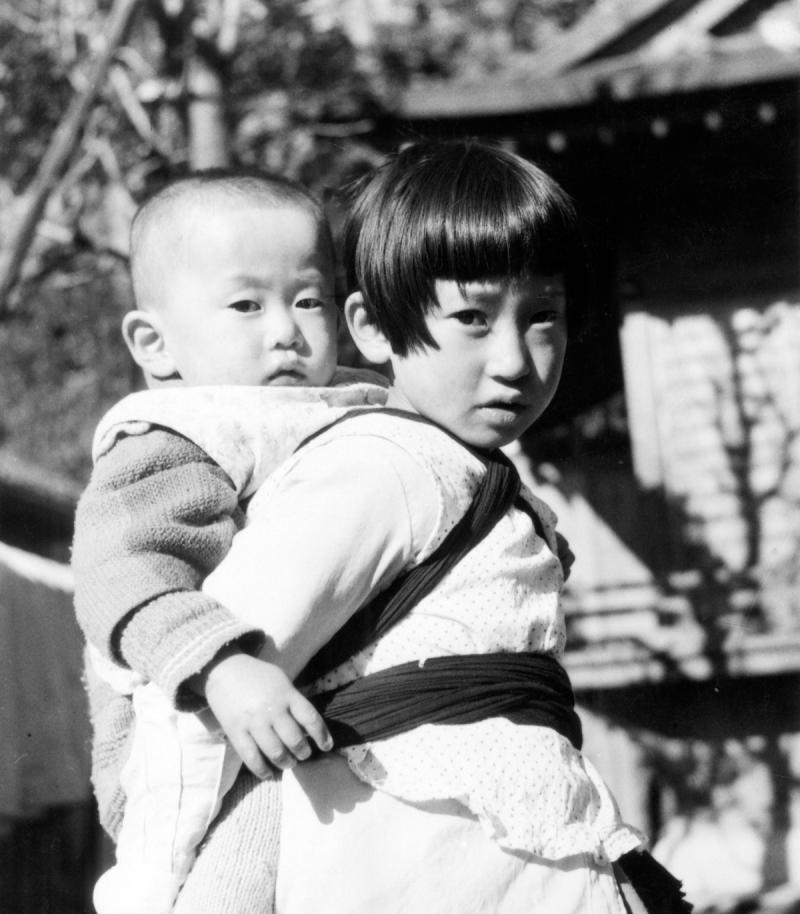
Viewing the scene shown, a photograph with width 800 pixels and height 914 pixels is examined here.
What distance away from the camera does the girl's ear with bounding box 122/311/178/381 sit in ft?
5.53

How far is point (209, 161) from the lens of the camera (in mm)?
5910

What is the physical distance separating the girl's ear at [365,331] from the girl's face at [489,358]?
6cm

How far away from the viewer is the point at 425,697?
123 cm

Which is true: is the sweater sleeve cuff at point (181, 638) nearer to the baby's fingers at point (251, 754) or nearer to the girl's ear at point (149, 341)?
the baby's fingers at point (251, 754)

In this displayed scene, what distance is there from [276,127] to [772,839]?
612 cm

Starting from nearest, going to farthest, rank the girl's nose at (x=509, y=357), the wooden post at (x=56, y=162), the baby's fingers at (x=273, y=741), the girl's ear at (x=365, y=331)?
the baby's fingers at (x=273, y=741)
the girl's nose at (x=509, y=357)
the girl's ear at (x=365, y=331)
the wooden post at (x=56, y=162)

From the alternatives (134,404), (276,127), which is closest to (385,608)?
(134,404)

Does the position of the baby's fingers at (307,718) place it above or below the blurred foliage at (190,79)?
below

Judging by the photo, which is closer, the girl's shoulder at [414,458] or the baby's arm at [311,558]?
the baby's arm at [311,558]

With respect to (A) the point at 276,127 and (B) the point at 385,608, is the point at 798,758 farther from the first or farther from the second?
(A) the point at 276,127

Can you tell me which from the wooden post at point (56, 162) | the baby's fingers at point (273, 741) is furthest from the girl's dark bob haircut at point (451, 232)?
the wooden post at point (56, 162)

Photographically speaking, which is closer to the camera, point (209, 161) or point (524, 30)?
point (209, 161)

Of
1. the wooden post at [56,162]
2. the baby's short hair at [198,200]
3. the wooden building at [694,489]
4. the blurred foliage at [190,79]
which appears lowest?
the wooden building at [694,489]

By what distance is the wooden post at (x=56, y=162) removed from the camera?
425 cm
